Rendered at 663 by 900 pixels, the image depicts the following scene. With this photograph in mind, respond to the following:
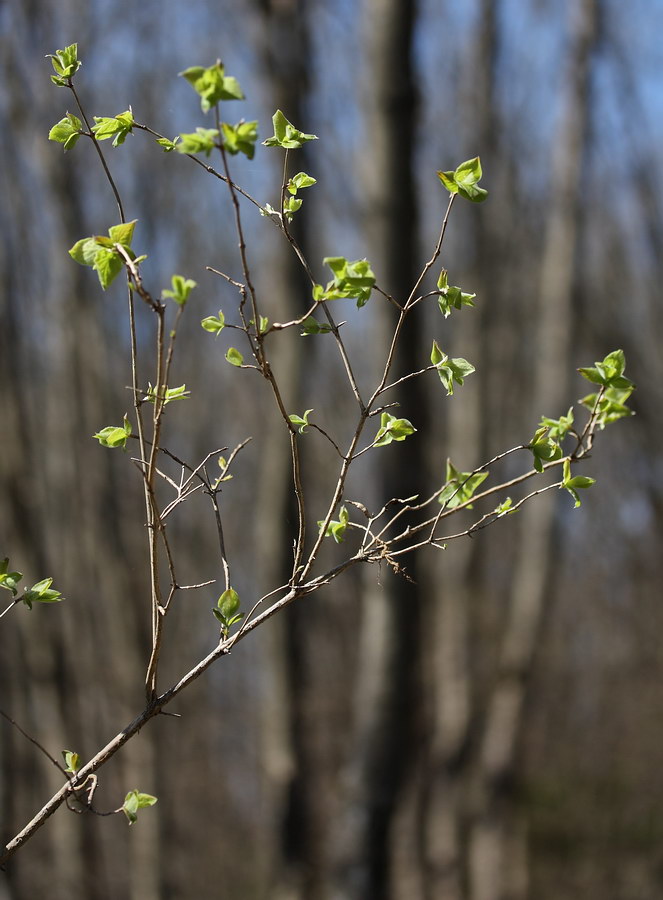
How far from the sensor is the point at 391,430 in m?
1.32

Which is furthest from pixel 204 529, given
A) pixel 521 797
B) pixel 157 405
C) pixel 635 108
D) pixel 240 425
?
pixel 157 405

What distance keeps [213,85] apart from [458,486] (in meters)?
0.66

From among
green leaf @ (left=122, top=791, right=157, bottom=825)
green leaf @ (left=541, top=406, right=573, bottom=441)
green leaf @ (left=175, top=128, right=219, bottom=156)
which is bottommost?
green leaf @ (left=122, top=791, right=157, bottom=825)

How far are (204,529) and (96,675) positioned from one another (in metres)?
2.49

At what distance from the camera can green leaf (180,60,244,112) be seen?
3.24 feet

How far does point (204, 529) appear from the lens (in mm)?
10141

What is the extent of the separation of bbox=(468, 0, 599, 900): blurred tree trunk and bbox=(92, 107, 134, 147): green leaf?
4261 mm

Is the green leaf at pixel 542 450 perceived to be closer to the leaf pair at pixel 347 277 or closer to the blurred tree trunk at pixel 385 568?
the leaf pair at pixel 347 277

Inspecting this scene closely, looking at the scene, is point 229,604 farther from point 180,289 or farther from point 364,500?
point 364,500

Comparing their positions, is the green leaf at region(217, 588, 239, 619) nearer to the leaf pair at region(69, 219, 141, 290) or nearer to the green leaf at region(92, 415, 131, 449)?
the green leaf at region(92, 415, 131, 449)

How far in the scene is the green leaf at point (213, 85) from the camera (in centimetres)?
99

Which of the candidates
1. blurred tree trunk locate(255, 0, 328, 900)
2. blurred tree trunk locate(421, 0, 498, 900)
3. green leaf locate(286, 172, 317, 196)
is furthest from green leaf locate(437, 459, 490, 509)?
blurred tree trunk locate(421, 0, 498, 900)

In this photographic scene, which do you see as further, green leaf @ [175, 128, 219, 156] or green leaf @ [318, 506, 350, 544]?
green leaf @ [318, 506, 350, 544]

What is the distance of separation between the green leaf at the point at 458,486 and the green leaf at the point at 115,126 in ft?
2.06
